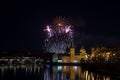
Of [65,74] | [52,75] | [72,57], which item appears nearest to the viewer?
[52,75]

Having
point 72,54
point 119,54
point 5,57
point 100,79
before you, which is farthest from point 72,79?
point 5,57

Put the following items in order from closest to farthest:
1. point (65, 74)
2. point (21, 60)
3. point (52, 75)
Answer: point (52, 75) → point (65, 74) → point (21, 60)

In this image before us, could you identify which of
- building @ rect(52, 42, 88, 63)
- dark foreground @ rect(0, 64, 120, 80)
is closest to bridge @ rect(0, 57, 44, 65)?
building @ rect(52, 42, 88, 63)

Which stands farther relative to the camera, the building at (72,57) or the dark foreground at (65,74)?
the building at (72,57)

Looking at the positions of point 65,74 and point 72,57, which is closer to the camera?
point 65,74

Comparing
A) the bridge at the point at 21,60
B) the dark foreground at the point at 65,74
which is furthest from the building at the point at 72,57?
the dark foreground at the point at 65,74

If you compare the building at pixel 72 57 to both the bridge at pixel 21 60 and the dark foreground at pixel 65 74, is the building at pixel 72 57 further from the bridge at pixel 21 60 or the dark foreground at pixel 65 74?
the dark foreground at pixel 65 74

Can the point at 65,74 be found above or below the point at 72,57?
below

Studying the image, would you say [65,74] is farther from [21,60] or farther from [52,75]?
[21,60]

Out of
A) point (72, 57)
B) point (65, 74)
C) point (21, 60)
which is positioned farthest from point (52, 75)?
point (21, 60)

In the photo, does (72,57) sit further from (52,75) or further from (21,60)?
(52,75)

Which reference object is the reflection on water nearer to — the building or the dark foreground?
the dark foreground

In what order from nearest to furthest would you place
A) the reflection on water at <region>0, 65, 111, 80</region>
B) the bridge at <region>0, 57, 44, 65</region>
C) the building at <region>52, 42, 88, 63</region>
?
the reflection on water at <region>0, 65, 111, 80</region>, the building at <region>52, 42, 88, 63</region>, the bridge at <region>0, 57, 44, 65</region>

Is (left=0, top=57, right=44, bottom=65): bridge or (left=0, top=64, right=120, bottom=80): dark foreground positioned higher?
(left=0, top=57, right=44, bottom=65): bridge
